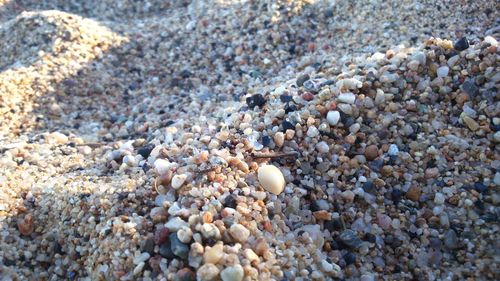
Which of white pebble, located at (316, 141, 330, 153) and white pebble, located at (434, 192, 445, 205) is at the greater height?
white pebble, located at (316, 141, 330, 153)

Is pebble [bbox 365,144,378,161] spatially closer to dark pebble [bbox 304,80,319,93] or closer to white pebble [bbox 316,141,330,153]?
white pebble [bbox 316,141,330,153]

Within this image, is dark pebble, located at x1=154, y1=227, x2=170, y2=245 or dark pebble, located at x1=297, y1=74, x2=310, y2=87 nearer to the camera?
dark pebble, located at x1=154, y1=227, x2=170, y2=245

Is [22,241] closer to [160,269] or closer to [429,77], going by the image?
[160,269]

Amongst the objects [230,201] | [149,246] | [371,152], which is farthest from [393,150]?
[149,246]

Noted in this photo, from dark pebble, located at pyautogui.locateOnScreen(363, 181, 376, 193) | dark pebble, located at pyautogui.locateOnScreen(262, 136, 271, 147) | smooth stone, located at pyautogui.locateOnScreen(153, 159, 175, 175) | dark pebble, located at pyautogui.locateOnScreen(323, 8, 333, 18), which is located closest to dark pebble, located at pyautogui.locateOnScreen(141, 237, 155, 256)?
smooth stone, located at pyautogui.locateOnScreen(153, 159, 175, 175)

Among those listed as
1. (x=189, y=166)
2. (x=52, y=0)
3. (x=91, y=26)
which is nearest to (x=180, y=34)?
(x=91, y=26)

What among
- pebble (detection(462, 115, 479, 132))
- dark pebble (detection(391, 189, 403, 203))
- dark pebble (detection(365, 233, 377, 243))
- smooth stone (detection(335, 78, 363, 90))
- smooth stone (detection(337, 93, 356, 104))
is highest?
smooth stone (detection(335, 78, 363, 90))
